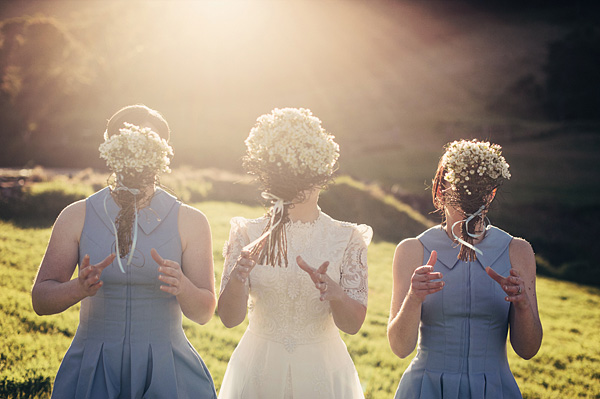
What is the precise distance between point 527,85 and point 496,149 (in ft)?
298

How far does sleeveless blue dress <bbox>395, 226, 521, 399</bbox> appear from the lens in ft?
12.1

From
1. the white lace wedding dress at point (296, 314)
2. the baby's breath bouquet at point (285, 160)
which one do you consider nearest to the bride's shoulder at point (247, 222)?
the white lace wedding dress at point (296, 314)

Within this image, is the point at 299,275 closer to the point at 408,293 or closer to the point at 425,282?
the point at 408,293

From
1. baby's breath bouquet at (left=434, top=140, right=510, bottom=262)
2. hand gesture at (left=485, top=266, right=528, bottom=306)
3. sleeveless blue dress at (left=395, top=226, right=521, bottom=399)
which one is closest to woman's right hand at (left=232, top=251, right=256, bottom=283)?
sleeveless blue dress at (left=395, top=226, right=521, bottom=399)

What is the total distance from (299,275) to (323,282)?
57 cm

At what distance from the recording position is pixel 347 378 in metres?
4.14

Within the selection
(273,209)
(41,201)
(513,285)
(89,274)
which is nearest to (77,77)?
(41,201)

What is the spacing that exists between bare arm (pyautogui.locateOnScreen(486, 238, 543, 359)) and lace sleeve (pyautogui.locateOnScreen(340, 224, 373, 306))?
950 mm

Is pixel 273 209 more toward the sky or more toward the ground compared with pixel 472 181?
more toward the ground

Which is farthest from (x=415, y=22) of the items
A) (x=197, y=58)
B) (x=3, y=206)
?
(x=3, y=206)

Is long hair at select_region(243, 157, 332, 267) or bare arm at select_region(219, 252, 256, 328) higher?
long hair at select_region(243, 157, 332, 267)

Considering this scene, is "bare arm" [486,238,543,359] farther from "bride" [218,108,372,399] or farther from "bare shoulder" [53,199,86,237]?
"bare shoulder" [53,199,86,237]

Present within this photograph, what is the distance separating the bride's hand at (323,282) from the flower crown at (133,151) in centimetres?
126

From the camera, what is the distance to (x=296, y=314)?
403 centimetres
